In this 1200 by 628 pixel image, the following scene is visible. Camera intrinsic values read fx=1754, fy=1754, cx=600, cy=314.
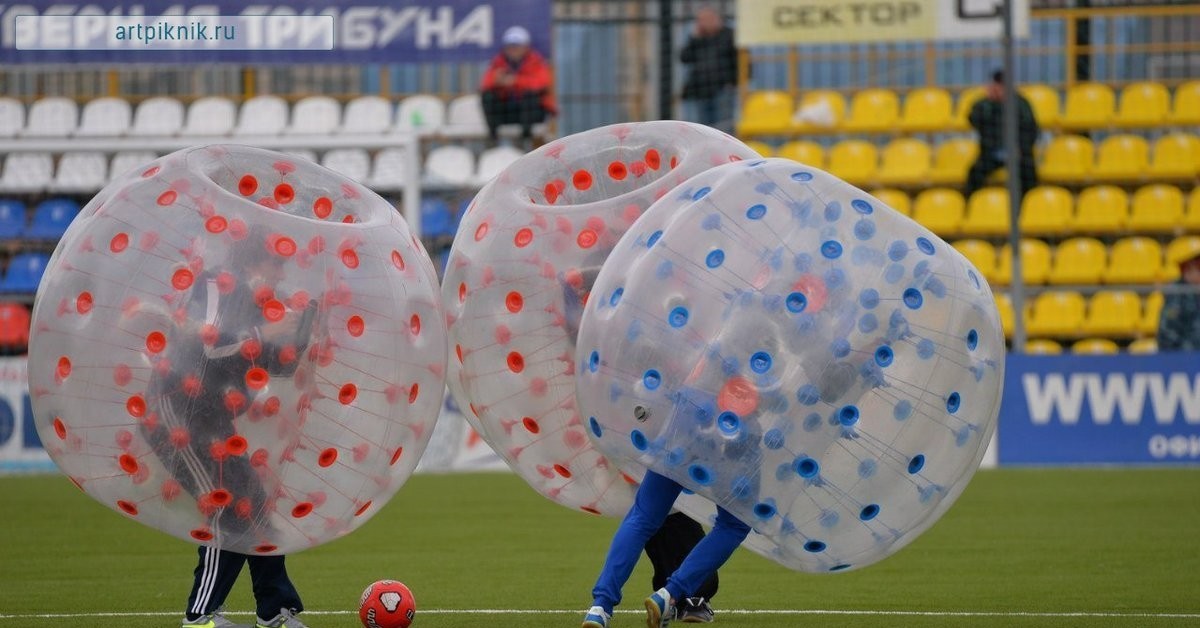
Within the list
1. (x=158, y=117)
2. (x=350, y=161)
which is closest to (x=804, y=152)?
(x=350, y=161)

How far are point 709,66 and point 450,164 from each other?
10.6 feet

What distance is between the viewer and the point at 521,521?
12359mm

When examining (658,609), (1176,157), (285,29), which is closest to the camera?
(658,609)

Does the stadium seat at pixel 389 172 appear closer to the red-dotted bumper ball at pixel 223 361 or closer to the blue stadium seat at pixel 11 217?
the blue stadium seat at pixel 11 217

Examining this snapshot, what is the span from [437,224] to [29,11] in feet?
15.5

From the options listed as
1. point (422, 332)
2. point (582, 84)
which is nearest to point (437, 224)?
point (582, 84)

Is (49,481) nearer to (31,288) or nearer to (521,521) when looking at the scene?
(31,288)

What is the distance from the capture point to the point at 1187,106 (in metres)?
21.1

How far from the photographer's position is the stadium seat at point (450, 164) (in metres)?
20.1

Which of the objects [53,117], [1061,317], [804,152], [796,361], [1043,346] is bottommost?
[1043,346]

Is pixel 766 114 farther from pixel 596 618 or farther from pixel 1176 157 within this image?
pixel 596 618

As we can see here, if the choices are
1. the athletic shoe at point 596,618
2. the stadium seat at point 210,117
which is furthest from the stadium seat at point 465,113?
the athletic shoe at point 596,618

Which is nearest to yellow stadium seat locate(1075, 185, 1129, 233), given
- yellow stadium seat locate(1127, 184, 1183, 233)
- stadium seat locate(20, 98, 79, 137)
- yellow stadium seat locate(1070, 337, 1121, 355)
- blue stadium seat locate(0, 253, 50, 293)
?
yellow stadium seat locate(1127, 184, 1183, 233)

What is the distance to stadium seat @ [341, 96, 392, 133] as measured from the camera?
20750mm
